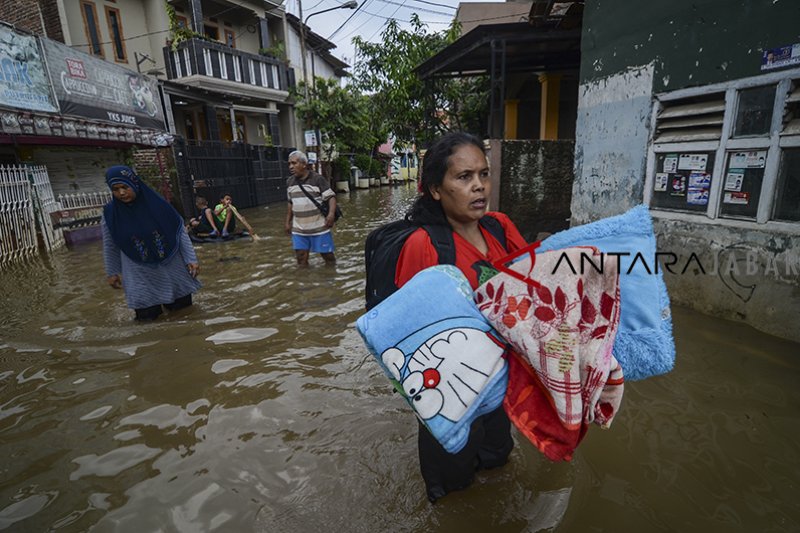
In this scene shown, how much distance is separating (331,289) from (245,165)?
12.0 m

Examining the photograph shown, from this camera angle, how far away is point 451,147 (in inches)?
66.8

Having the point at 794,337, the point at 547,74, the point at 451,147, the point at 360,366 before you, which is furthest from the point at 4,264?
Answer: the point at 547,74

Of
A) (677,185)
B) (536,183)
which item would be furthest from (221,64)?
(677,185)

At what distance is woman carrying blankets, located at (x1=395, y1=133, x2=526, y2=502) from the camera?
1.56 metres

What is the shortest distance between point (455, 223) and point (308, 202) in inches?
182

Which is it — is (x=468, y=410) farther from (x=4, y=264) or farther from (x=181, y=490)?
(x=4, y=264)

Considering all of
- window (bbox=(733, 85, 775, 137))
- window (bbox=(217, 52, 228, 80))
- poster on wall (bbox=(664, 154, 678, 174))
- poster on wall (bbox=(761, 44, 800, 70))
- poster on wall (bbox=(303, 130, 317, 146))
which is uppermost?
window (bbox=(217, 52, 228, 80))

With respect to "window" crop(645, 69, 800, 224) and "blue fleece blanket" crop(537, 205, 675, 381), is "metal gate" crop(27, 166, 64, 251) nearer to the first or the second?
"blue fleece blanket" crop(537, 205, 675, 381)

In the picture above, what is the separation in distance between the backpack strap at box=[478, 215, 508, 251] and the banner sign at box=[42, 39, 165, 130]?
37.9ft

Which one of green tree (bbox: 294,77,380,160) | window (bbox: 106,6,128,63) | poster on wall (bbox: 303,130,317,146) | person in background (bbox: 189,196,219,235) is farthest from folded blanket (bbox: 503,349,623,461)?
green tree (bbox: 294,77,380,160)

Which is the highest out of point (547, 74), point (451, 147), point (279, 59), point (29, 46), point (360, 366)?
point (279, 59)

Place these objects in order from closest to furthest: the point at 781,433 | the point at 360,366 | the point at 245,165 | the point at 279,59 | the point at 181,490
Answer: the point at 181,490 < the point at 781,433 < the point at 360,366 < the point at 245,165 < the point at 279,59

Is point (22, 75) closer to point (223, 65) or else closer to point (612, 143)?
point (223, 65)

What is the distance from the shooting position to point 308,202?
6031 mm
